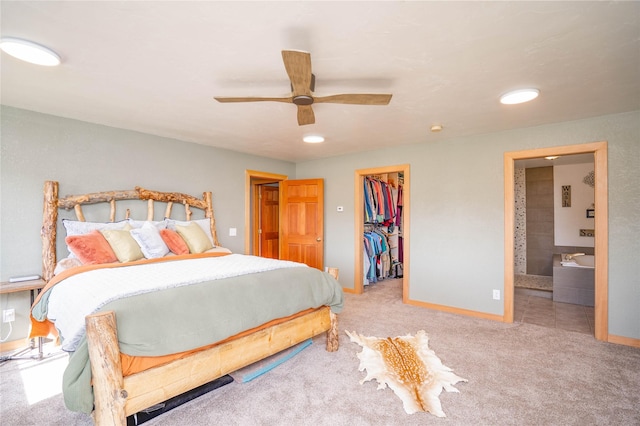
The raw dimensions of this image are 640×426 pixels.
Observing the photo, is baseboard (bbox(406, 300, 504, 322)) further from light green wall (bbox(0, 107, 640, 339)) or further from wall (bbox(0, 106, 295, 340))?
wall (bbox(0, 106, 295, 340))

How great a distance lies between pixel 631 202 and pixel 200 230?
15.4ft

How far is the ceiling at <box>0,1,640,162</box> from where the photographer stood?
59.4 inches

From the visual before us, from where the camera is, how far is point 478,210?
3.78m

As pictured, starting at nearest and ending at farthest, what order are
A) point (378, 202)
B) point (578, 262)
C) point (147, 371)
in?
1. point (147, 371)
2. point (578, 262)
3. point (378, 202)

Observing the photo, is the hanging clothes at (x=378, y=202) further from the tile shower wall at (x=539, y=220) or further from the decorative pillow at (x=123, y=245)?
the decorative pillow at (x=123, y=245)

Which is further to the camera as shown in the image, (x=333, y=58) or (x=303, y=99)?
(x=303, y=99)

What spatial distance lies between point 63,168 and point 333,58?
3098 millimetres

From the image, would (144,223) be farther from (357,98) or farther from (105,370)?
(357,98)

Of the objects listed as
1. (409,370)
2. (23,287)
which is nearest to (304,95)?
(409,370)

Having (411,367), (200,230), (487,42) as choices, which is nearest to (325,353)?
(411,367)

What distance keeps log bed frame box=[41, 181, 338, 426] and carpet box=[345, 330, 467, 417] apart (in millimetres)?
411

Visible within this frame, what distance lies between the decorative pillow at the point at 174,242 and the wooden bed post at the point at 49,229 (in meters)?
0.97

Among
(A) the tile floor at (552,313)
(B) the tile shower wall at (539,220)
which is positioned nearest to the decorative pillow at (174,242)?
(A) the tile floor at (552,313)

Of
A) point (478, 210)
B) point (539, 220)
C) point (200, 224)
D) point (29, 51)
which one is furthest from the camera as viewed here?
point (539, 220)
